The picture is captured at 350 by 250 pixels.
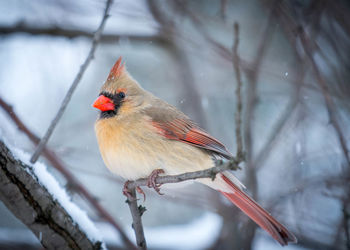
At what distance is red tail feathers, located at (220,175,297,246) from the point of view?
2.35 metres

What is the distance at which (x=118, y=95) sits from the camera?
2.72m

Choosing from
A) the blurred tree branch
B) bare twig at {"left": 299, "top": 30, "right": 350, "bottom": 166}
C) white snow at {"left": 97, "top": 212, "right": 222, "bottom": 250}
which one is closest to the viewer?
the blurred tree branch

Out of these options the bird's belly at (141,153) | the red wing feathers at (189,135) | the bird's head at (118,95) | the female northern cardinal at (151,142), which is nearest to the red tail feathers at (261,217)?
the female northern cardinal at (151,142)

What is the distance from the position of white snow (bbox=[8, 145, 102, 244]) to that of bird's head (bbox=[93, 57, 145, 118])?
75 centimetres

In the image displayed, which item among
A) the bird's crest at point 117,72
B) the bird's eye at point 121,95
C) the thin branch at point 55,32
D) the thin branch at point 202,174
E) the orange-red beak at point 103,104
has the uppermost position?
the thin branch at point 55,32

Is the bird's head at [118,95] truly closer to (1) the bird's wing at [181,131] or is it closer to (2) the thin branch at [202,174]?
(1) the bird's wing at [181,131]

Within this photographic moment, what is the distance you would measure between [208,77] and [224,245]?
8.11ft

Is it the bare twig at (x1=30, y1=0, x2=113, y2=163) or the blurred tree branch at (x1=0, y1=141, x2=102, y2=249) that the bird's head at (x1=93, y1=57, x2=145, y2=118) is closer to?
the bare twig at (x1=30, y1=0, x2=113, y2=163)

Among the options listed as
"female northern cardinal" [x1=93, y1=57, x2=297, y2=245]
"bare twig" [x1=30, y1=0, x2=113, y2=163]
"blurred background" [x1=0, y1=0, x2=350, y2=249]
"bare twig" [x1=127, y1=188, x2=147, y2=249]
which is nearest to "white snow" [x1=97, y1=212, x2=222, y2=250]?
"blurred background" [x1=0, y1=0, x2=350, y2=249]

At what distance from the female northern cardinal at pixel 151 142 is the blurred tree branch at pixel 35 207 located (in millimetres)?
513

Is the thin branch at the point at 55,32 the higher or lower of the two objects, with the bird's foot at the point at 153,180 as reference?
higher

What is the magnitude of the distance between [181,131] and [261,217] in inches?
31.5

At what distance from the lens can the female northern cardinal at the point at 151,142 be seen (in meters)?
2.34

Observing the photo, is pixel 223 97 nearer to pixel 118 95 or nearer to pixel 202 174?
pixel 118 95
